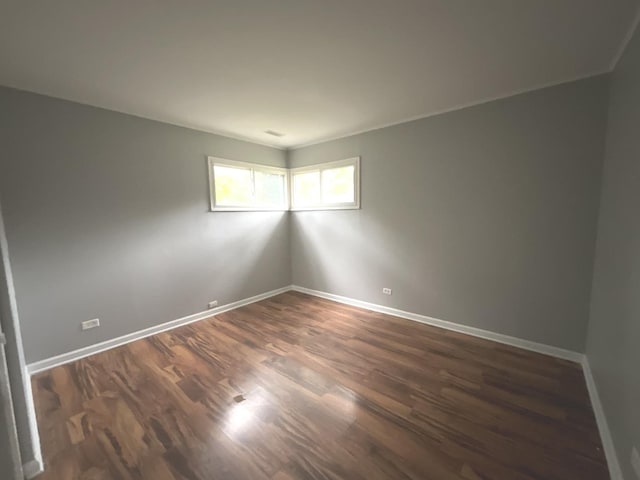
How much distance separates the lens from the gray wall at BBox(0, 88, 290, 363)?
7.55 ft

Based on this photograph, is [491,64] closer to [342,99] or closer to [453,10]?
[453,10]

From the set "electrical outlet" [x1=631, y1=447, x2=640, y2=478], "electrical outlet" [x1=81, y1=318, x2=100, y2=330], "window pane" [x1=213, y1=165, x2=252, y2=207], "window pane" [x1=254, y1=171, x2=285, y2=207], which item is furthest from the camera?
"window pane" [x1=254, y1=171, x2=285, y2=207]

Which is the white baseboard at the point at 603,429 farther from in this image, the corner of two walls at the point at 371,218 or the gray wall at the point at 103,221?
the gray wall at the point at 103,221

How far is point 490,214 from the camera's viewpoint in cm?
274

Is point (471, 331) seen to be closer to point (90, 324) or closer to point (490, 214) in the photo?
point (490, 214)

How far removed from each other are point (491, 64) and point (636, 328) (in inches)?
77.7

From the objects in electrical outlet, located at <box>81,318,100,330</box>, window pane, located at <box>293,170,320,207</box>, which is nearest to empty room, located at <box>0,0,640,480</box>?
electrical outlet, located at <box>81,318,100,330</box>

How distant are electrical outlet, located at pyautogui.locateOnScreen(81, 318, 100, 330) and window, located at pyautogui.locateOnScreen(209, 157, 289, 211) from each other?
5.94 feet

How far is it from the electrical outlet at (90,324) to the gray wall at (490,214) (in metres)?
3.12

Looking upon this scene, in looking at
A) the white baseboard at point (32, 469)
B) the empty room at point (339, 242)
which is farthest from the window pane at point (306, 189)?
the white baseboard at point (32, 469)

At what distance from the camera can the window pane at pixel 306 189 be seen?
438 centimetres

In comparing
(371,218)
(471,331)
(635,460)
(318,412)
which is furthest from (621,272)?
(371,218)

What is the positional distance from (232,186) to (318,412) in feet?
10.5

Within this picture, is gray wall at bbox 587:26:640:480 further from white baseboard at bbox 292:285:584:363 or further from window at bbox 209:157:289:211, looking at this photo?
window at bbox 209:157:289:211
